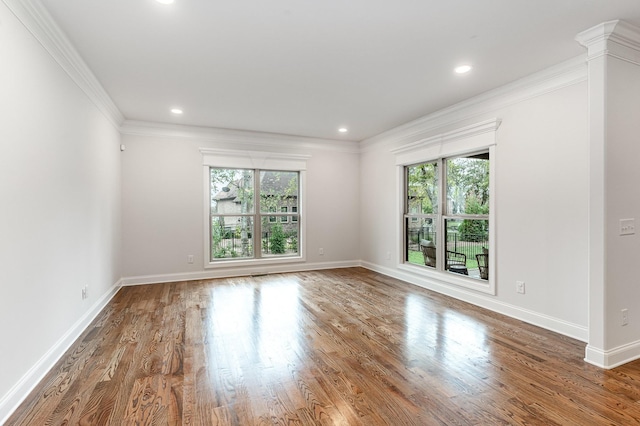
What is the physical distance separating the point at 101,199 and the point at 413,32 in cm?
390

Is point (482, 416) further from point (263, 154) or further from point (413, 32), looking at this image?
point (263, 154)

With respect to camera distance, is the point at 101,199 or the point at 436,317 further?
the point at 101,199

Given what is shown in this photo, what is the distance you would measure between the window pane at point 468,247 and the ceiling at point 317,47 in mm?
1662

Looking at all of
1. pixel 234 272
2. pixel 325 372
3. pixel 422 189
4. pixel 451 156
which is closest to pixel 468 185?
pixel 451 156

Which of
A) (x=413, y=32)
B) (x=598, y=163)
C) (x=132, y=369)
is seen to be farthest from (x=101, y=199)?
(x=598, y=163)

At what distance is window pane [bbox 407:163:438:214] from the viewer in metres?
5.07

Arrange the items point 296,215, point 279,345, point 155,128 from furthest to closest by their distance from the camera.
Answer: point 296,215 → point 155,128 → point 279,345

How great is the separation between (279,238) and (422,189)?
2824mm

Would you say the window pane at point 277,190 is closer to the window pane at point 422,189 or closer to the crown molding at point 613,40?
the window pane at point 422,189

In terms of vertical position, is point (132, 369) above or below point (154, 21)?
below

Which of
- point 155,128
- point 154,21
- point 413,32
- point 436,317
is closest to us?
point 154,21

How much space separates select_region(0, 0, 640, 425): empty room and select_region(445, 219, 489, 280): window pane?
0.03m

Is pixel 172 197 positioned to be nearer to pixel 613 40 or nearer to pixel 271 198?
pixel 271 198

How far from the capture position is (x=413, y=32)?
2.60 m
